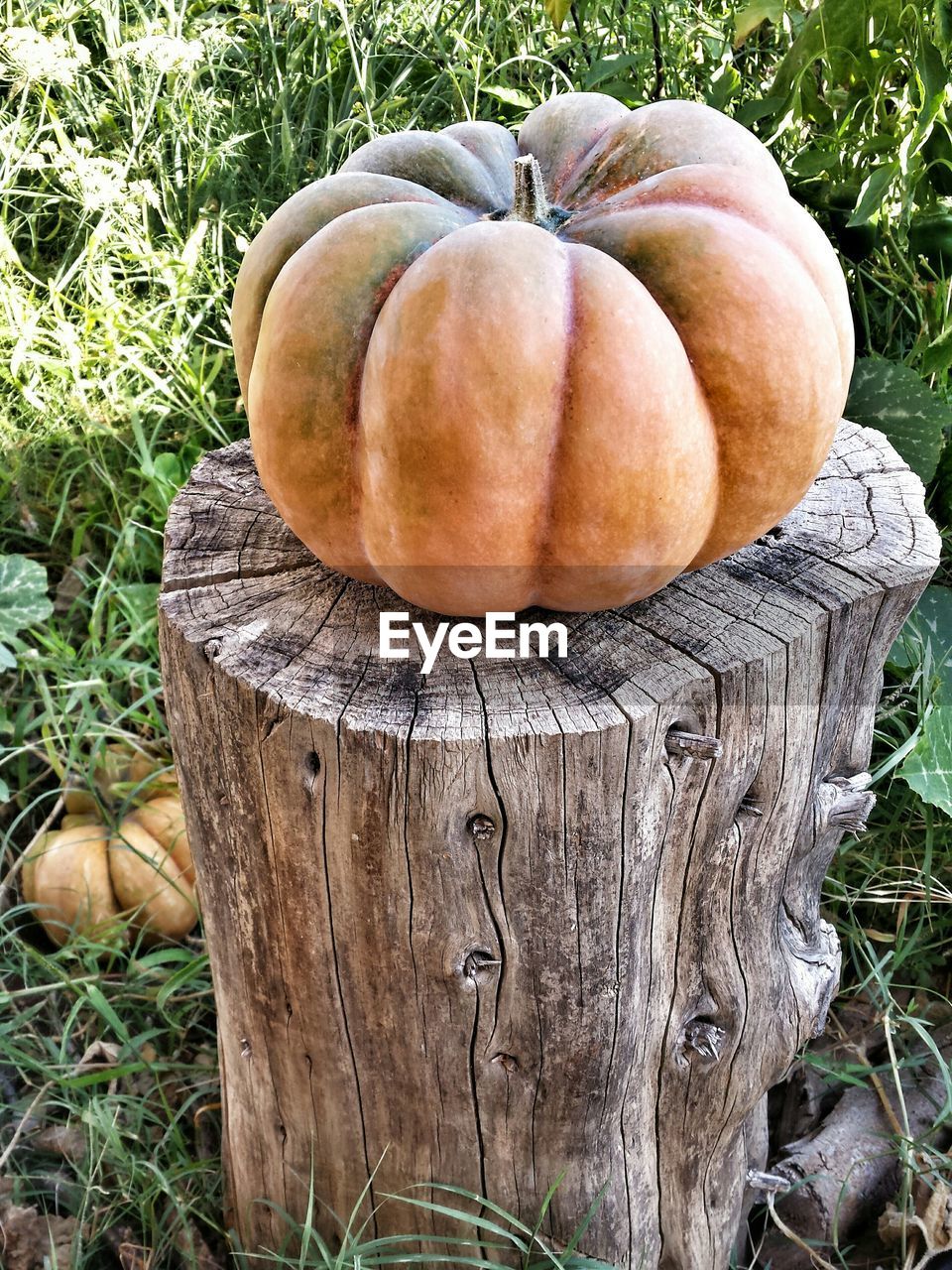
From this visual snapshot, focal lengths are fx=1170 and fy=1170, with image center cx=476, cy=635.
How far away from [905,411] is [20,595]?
71.7 inches

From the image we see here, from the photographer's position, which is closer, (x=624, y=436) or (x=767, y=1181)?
(x=624, y=436)

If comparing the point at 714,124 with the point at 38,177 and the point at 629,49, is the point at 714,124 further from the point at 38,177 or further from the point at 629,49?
the point at 38,177

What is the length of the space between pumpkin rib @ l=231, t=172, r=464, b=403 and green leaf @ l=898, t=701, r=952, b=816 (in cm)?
118

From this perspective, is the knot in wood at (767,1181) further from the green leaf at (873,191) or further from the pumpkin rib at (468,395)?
the green leaf at (873,191)

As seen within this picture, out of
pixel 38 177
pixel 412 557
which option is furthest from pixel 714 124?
pixel 38 177

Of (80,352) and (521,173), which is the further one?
(80,352)

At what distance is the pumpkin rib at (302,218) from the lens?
1.36 metres

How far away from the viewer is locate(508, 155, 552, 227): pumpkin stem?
1274 mm

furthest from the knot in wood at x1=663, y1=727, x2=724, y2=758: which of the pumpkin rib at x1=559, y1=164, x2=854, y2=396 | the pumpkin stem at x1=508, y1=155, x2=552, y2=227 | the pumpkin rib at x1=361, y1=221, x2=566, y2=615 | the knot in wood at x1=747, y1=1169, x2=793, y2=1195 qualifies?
the knot in wood at x1=747, y1=1169, x2=793, y2=1195

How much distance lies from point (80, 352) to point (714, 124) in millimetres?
2097

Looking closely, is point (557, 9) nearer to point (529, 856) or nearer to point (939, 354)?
point (939, 354)

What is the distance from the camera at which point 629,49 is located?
9.28ft

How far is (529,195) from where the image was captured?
1286 millimetres

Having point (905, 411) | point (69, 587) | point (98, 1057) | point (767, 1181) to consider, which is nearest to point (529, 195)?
point (905, 411)
